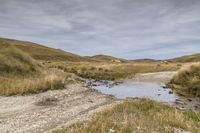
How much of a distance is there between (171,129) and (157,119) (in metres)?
1.51

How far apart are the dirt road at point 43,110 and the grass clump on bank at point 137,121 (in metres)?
1.68

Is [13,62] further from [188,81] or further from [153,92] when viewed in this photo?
[188,81]

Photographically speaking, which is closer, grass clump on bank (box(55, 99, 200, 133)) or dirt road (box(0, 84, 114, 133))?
grass clump on bank (box(55, 99, 200, 133))

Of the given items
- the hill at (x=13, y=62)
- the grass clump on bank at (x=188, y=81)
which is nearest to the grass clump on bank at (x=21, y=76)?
the hill at (x=13, y=62)

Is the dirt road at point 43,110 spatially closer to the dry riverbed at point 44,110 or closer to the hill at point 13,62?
the dry riverbed at point 44,110

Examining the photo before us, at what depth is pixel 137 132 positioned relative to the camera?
39.9 ft

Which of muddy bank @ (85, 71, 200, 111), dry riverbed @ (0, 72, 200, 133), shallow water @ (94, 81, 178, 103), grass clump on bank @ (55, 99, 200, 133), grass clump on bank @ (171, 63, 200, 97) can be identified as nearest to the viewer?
grass clump on bank @ (55, 99, 200, 133)

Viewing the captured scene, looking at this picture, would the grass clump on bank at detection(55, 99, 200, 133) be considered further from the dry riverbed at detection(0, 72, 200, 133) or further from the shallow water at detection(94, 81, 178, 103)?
the shallow water at detection(94, 81, 178, 103)

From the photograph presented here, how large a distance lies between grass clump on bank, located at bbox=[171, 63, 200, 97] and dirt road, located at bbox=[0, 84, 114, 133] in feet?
40.1

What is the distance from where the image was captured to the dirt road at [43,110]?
14297 mm

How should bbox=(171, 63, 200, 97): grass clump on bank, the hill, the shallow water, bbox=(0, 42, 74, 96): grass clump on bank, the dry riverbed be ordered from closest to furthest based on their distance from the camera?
the dry riverbed < bbox=(0, 42, 74, 96): grass clump on bank < the shallow water < bbox=(171, 63, 200, 97): grass clump on bank < the hill

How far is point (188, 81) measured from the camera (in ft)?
119

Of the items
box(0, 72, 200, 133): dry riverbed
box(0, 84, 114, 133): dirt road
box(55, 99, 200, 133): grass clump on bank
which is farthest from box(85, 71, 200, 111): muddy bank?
box(0, 84, 114, 133): dirt road

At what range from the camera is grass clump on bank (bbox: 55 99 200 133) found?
12258 mm
